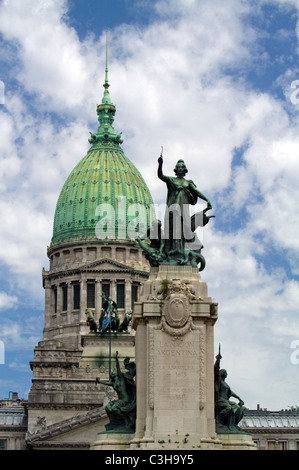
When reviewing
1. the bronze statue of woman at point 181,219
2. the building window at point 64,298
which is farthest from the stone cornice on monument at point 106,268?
the bronze statue of woman at point 181,219

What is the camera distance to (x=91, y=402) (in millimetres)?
138750

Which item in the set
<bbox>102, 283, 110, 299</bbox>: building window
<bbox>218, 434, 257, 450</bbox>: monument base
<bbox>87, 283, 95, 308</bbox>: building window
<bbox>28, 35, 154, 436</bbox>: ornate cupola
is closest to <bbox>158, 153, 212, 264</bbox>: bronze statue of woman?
<bbox>218, 434, 257, 450</bbox>: monument base

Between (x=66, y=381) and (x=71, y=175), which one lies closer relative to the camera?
(x=66, y=381)

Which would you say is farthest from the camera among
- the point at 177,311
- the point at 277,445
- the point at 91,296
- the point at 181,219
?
the point at 91,296

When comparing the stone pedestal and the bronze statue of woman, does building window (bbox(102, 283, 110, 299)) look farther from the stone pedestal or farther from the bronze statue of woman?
the stone pedestal

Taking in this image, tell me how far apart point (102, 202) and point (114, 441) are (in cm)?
11609

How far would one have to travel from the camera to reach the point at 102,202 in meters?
173

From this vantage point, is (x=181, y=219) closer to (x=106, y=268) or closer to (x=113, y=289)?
(x=113, y=289)

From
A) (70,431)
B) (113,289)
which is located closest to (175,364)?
(70,431)

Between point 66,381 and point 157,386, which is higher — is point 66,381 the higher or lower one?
the higher one
